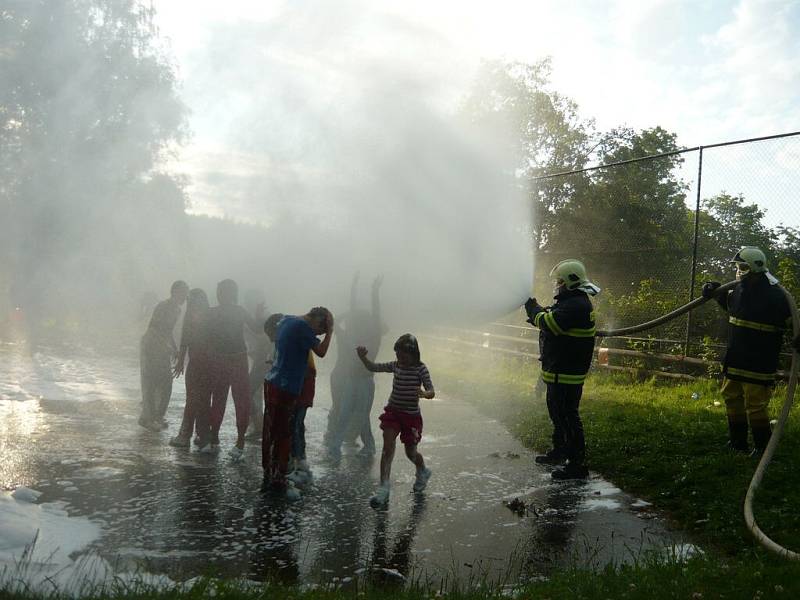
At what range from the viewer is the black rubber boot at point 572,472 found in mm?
6945

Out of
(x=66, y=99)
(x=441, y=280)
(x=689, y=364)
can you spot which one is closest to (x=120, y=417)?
(x=441, y=280)

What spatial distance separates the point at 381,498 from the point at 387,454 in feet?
1.29

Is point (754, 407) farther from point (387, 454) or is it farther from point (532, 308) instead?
point (387, 454)

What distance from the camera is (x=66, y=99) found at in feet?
74.6

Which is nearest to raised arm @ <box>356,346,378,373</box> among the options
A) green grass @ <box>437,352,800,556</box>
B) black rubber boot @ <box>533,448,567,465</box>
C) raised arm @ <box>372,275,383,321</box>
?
raised arm @ <box>372,275,383,321</box>

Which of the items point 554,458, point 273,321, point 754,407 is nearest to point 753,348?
point 754,407

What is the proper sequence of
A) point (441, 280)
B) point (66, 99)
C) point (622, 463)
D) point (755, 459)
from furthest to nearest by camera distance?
point (66, 99) < point (441, 280) < point (622, 463) < point (755, 459)

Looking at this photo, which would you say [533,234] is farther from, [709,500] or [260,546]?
[260,546]

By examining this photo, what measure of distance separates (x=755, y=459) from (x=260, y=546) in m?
4.58

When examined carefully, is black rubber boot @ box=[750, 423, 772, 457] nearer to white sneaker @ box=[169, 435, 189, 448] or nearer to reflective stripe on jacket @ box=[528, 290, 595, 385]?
reflective stripe on jacket @ box=[528, 290, 595, 385]

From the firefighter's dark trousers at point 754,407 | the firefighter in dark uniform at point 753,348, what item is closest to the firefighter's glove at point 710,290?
the firefighter in dark uniform at point 753,348

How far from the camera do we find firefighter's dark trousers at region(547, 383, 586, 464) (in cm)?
708

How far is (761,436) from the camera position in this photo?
6.86 meters

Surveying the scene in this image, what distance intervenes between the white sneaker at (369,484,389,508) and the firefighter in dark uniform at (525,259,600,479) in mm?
1925
